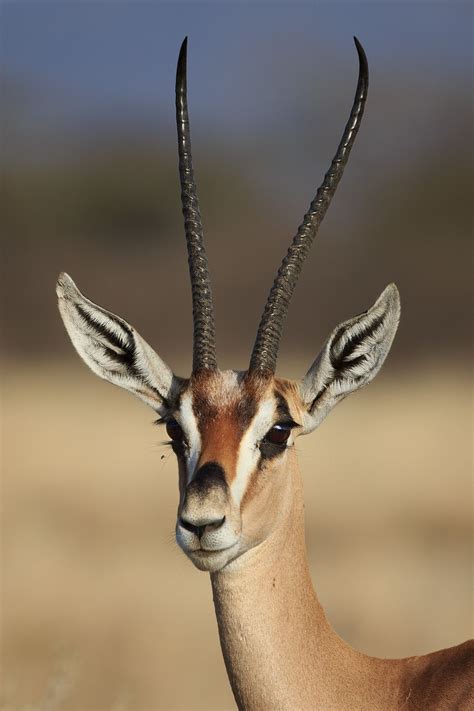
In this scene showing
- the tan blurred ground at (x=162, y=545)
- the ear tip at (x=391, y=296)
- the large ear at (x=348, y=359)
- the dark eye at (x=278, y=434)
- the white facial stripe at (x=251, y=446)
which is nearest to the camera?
the white facial stripe at (x=251, y=446)

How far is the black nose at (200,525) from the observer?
18.6 feet

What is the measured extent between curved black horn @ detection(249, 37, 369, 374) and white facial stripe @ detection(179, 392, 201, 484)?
410 millimetres

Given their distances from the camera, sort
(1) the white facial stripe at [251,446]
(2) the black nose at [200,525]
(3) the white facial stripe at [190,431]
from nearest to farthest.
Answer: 1. (2) the black nose at [200,525]
2. (1) the white facial stripe at [251,446]
3. (3) the white facial stripe at [190,431]

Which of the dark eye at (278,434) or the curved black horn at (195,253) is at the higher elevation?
the curved black horn at (195,253)

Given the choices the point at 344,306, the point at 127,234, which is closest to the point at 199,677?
the point at 344,306

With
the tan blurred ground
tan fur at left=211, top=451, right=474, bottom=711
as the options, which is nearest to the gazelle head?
tan fur at left=211, top=451, right=474, bottom=711

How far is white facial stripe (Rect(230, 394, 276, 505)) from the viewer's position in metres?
6.01

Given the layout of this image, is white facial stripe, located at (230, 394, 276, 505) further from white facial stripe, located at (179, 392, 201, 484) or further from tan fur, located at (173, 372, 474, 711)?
white facial stripe, located at (179, 392, 201, 484)

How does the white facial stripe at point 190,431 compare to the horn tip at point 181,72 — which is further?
the horn tip at point 181,72

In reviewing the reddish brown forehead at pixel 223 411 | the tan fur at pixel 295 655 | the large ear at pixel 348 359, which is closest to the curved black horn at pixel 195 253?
the reddish brown forehead at pixel 223 411

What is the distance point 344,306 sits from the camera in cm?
3522

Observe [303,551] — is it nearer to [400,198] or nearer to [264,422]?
[264,422]

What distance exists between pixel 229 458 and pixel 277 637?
0.93 metres

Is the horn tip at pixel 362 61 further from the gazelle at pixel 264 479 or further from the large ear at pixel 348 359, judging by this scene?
the large ear at pixel 348 359
